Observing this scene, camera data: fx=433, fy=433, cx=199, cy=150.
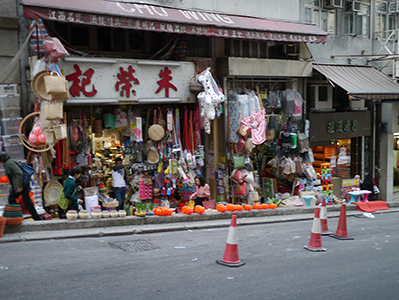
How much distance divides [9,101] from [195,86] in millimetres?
4951

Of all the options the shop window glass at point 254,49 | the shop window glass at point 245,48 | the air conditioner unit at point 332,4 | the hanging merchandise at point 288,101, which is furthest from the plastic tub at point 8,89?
the air conditioner unit at point 332,4

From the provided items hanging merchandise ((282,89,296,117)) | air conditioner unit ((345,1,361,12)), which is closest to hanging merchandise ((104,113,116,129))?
hanging merchandise ((282,89,296,117))

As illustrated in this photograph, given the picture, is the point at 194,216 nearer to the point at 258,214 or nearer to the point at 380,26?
the point at 258,214

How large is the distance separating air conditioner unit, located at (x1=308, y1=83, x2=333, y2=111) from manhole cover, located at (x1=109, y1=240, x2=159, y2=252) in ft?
32.7

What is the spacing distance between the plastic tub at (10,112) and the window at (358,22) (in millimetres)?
13703

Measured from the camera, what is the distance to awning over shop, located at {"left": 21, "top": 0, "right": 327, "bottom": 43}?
9781 millimetres

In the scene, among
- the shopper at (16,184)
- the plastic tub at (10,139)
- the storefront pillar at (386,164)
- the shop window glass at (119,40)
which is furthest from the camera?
the storefront pillar at (386,164)

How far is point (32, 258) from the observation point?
7.09 m

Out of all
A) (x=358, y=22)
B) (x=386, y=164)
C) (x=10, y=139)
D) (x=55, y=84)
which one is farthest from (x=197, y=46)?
(x=386, y=164)

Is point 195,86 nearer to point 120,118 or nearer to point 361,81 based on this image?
point 120,118

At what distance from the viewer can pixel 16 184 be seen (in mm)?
9172

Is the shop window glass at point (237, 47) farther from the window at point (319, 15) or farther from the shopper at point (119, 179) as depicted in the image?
the shopper at point (119, 179)

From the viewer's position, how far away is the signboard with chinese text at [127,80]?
10.8 m

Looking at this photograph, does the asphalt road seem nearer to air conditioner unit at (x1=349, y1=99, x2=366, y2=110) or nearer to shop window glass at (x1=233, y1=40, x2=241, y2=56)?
shop window glass at (x1=233, y1=40, x2=241, y2=56)
